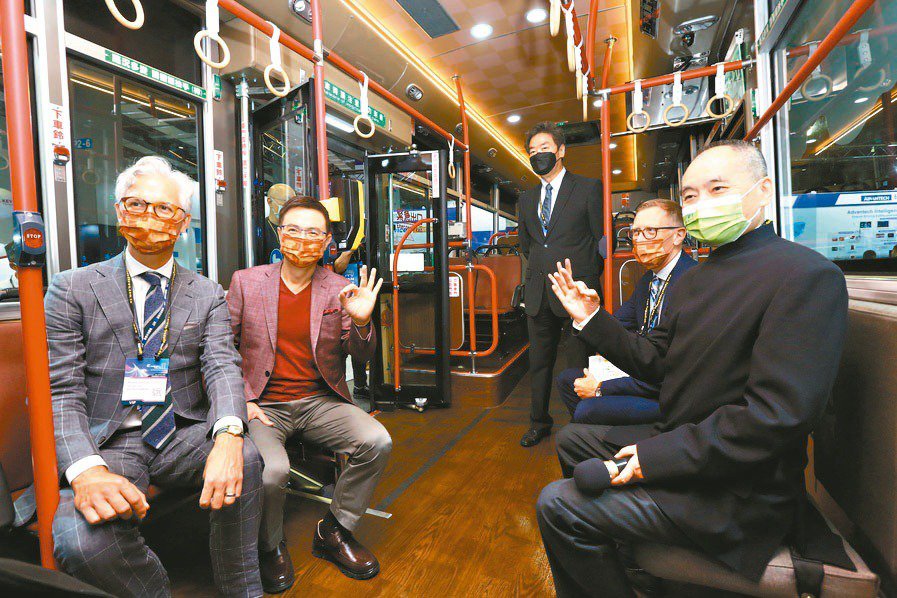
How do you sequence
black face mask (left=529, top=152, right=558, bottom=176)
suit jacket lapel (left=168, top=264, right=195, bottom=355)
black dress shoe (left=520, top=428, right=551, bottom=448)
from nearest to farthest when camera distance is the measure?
1. suit jacket lapel (left=168, top=264, right=195, bottom=355)
2. black face mask (left=529, top=152, right=558, bottom=176)
3. black dress shoe (left=520, top=428, right=551, bottom=448)

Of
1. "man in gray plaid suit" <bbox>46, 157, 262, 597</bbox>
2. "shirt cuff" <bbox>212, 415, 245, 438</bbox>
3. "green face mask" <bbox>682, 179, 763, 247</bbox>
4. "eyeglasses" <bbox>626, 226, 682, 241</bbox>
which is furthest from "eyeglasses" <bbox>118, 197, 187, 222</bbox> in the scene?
"eyeglasses" <bbox>626, 226, 682, 241</bbox>

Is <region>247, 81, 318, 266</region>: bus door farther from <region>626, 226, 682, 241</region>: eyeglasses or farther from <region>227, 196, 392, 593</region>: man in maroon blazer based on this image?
<region>626, 226, 682, 241</region>: eyeglasses

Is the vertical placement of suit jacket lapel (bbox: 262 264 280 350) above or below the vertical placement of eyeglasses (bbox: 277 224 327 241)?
below

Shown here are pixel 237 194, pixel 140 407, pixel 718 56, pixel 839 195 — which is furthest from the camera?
pixel 718 56

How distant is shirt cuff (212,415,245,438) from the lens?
4.60 feet

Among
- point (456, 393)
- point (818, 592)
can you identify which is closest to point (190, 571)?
point (818, 592)

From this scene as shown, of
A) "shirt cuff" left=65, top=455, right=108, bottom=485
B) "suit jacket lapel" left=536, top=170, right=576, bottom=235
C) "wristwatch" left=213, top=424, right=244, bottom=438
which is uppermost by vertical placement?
"suit jacket lapel" left=536, top=170, right=576, bottom=235

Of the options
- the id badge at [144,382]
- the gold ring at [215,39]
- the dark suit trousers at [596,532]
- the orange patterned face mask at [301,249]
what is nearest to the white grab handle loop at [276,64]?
the gold ring at [215,39]

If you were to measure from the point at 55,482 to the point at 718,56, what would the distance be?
569cm

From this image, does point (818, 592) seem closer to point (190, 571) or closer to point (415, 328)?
point (190, 571)

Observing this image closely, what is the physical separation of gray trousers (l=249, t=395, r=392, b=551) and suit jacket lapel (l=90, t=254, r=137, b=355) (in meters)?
0.51

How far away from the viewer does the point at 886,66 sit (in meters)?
1.69

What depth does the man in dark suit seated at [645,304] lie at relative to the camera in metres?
1.74

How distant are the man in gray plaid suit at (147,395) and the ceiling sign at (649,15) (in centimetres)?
348
